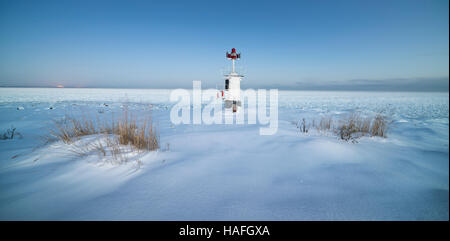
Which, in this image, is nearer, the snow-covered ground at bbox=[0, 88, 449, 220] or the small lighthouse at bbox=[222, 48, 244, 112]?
the snow-covered ground at bbox=[0, 88, 449, 220]

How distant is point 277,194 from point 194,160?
1319 millimetres

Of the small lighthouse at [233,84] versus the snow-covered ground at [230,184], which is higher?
the small lighthouse at [233,84]

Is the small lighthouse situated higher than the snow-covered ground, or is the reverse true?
the small lighthouse

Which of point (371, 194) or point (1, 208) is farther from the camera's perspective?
point (371, 194)

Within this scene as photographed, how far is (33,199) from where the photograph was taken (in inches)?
61.9

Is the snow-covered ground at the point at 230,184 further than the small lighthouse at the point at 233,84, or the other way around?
the small lighthouse at the point at 233,84

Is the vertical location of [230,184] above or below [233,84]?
below

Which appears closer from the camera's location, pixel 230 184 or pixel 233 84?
pixel 230 184
